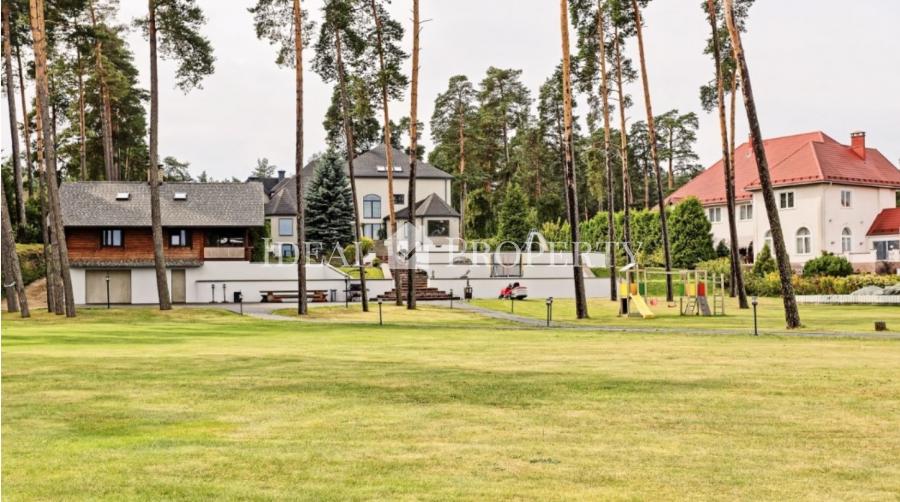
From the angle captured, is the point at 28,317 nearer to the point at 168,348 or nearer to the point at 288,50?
the point at 288,50

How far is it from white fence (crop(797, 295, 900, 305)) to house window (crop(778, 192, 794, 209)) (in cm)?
1379

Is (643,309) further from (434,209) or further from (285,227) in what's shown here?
(285,227)

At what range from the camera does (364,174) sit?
253ft

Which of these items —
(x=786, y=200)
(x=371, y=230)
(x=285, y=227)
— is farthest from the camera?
(x=371, y=230)

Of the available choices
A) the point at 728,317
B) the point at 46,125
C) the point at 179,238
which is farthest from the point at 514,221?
the point at 46,125

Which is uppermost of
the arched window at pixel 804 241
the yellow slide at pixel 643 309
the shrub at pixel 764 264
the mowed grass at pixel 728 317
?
the arched window at pixel 804 241

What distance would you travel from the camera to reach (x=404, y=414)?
1123 centimetres

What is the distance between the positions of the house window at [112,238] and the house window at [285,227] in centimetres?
2133

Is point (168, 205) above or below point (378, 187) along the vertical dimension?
below

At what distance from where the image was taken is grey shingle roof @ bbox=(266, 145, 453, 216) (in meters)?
72.8

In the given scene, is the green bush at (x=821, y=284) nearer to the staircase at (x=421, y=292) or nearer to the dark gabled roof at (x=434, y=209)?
the staircase at (x=421, y=292)

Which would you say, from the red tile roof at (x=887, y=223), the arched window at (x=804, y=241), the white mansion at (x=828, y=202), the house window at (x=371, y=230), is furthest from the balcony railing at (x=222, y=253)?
the red tile roof at (x=887, y=223)

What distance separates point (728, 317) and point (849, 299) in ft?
47.7

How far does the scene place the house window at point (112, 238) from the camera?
51.6m
